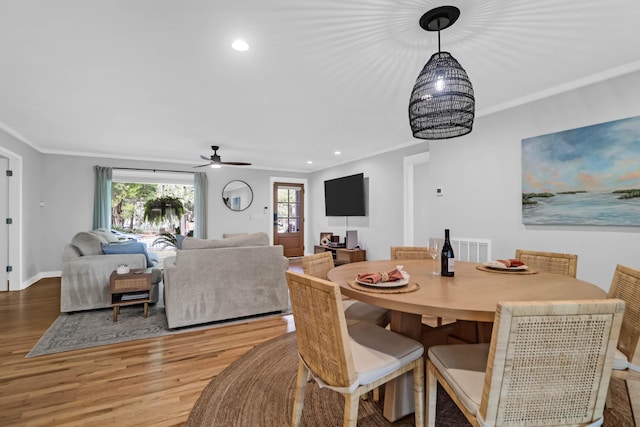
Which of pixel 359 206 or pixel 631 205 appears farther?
pixel 359 206

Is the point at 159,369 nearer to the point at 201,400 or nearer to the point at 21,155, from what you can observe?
the point at 201,400

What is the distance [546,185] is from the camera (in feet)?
9.91

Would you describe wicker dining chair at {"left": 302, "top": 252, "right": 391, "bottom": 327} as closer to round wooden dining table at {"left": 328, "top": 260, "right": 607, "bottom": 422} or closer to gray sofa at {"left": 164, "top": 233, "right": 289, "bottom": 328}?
round wooden dining table at {"left": 328, "top": 260, "right": 607, "bottom": 422}

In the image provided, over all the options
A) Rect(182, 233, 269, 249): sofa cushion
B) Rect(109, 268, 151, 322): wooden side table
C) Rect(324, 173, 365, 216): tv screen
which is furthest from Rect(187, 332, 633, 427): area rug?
Rect(324, 173, 365, 216): tv screen

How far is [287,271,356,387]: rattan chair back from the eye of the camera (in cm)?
126

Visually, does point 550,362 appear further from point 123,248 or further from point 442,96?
point 123,248

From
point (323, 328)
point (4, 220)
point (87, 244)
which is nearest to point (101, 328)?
point (87, 244)

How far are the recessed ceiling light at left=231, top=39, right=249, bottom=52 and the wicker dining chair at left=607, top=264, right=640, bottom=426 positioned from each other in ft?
8.68

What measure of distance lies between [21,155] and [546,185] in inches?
277

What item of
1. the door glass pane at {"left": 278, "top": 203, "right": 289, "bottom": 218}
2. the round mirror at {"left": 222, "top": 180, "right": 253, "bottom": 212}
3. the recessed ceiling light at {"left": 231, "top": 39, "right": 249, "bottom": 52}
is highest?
the recessed ceiling light at {"left": 231, "top": 39, "right": 249, "bottom": 52}

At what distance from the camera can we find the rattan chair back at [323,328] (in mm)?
1265

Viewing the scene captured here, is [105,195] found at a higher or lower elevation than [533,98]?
lower

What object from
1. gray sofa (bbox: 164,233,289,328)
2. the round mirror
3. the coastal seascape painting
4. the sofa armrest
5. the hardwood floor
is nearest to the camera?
the hardwood floor

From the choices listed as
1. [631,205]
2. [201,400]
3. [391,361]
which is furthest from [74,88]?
[631,205]
